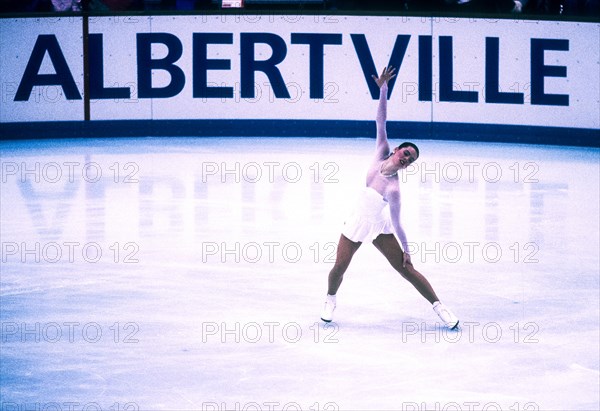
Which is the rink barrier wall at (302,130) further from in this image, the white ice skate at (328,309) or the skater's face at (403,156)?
the skater's face at (403,156)

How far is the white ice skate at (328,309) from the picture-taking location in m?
8.63

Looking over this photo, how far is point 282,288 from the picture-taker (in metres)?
9.62

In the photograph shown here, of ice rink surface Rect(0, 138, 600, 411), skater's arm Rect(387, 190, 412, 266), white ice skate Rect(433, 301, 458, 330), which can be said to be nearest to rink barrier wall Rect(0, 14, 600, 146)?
ice rink surface Rect(0, 138, 600, 411)

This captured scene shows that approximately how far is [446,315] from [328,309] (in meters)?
0.90

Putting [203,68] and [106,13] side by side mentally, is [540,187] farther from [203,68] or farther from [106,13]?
[106,13]

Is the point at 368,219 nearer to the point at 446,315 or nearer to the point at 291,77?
the point at 446,315

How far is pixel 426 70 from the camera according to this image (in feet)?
58.0

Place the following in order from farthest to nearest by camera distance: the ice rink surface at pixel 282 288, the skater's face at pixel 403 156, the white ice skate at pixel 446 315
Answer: the white ice skate at pixel 446 315
the skater's face at pixel 403 156
the ice rink surface at pixel 282 288

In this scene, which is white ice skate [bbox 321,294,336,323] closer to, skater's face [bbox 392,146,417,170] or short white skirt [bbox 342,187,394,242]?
short white skirt [bbox 342,187,394,242]

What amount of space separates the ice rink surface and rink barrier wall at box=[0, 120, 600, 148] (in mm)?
1644

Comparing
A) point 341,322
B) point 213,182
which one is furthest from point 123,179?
point 341,322

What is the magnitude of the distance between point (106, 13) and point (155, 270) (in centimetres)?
829

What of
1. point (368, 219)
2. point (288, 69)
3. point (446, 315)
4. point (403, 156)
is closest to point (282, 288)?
point (368, 219)

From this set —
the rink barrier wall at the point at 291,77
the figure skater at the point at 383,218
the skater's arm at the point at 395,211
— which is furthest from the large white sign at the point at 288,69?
the skater's arm at the point at 395,211
